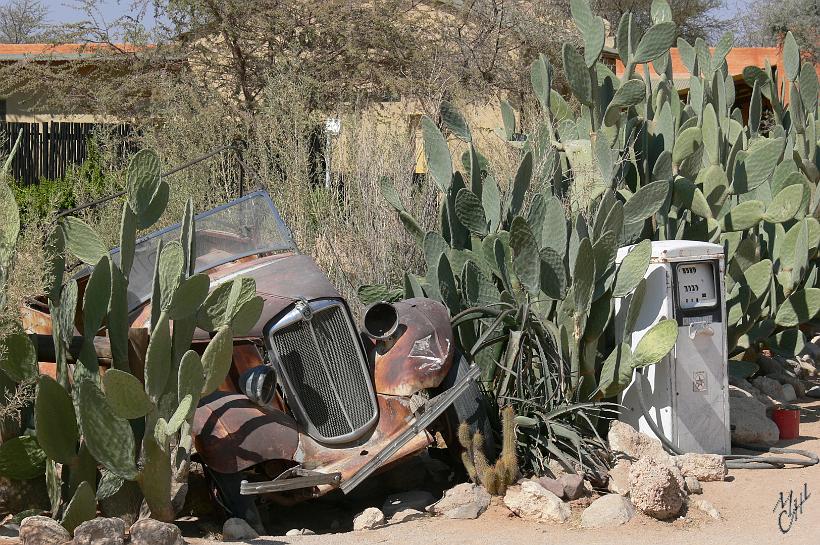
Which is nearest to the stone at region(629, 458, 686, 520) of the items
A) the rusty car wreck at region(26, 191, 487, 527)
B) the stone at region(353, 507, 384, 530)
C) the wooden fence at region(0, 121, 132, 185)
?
the rusty car wreck at region(26, 191, 487, 527)

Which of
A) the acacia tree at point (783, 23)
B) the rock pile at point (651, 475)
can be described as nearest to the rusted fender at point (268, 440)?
the rock pile at point (651, 475)

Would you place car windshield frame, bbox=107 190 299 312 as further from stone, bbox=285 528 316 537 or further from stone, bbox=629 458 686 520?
stone, bbox=629 458 686 520

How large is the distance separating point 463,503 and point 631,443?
1200 millimetres

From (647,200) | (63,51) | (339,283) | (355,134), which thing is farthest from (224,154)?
(63,51)

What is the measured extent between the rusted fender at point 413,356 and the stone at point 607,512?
3.33 ft

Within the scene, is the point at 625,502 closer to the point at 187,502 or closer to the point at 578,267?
the point at 578,267

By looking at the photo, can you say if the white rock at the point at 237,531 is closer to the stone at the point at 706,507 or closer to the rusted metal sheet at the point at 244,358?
the rusted metal sheet at the point at 244,358

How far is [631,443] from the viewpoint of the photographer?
6070 mm

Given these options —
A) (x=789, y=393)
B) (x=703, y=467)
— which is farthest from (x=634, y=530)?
(x=789, y=393)

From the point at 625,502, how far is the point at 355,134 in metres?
4.91

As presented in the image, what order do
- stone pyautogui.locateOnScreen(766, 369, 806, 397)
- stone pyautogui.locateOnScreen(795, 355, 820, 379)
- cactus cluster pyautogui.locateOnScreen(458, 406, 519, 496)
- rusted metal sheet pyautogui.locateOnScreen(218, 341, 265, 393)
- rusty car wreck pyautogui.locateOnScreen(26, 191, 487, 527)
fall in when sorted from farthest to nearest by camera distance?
stone pyautogui.locateOnScreen(795, 355, 820, 379), stone pyautogui.locateOnScreen(766, 369, 806, 397), cactus cluster pyautogui.locateOnScreen(458, 406, 519, 496), rusted metal sheet pyautogui.locateOnScreen(218, 341, 265, 393), rusty car wreck pyautogui.locateOnScreen(26, 191, 487, 527)

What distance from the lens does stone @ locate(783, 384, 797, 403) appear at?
8264 millimetres

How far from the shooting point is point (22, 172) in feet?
54.2

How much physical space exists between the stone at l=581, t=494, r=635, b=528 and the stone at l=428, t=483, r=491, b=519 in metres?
0.52
